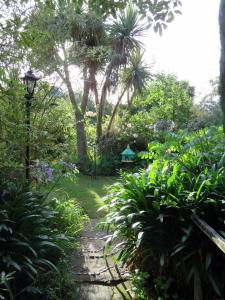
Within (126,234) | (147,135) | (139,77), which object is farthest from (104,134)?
(126,234)

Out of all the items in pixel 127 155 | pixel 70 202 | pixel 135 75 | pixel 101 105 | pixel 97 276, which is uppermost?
pixel 135 75

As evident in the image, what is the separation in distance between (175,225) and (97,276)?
47.5 inches

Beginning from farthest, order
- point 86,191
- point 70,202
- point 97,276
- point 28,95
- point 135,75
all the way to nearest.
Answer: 1. point 135,75
2. point 86,191
3. point 70,202
4. point 28,95
5. point 97,276

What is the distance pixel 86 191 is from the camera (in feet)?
31.1

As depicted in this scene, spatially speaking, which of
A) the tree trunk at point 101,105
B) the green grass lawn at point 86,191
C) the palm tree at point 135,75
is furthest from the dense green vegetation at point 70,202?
the palm tree at point 135,75

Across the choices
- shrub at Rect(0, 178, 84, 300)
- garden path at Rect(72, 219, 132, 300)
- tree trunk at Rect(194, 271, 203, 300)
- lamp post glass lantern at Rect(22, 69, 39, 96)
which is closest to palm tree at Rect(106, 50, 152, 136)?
lamp post glass lantern at Rect(22, 69, 39, 96)

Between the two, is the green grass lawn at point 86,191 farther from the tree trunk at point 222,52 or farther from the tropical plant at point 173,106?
the tree trunk at point 222,52

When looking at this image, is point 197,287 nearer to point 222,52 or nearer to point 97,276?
point 97,276

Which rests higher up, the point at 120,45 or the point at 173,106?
the point at 120,45

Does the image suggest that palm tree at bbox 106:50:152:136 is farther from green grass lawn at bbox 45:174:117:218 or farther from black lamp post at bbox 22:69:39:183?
black lamp post at bbox 22:69:39:183

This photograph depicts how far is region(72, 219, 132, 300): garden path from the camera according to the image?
370 cm

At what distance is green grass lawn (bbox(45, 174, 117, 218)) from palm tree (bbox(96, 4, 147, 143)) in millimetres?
3440

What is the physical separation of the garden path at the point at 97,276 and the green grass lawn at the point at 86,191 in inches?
60.9

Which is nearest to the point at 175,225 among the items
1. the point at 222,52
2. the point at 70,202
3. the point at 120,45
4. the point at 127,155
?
the point at 222,52
